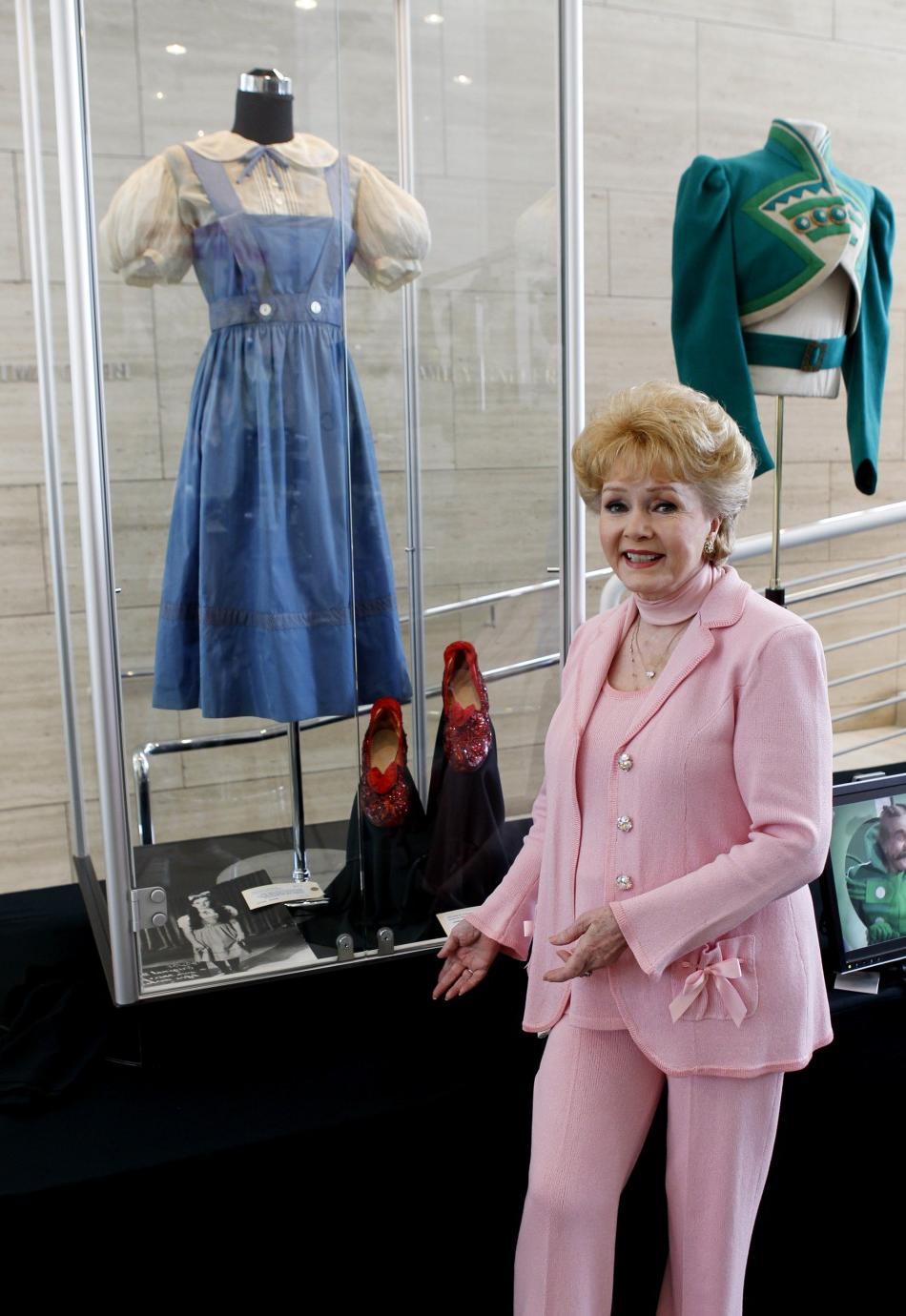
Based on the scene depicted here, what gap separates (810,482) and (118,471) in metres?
3.12

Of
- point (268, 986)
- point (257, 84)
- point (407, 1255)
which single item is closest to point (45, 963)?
point (268, 986)

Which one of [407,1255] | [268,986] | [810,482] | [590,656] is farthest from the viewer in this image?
[810,482]

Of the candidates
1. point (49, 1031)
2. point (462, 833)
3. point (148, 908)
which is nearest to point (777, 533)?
point (462, 833)

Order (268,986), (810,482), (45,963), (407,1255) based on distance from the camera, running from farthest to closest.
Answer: (810,482)
(45,963)
(268,986)
(407,1255)

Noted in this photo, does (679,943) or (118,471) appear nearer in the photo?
(679,943)

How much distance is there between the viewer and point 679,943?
1301 millimetres

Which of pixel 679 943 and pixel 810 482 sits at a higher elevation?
pixel 810 482

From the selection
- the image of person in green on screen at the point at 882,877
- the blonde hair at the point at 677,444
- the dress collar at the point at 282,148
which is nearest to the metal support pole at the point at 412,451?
the dress collar at the point at 282,148

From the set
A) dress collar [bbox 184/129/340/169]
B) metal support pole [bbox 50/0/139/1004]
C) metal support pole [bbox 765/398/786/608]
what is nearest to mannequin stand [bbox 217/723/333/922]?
metal support pole [bbox 50/0/139/1004]

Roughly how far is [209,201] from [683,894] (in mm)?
1057

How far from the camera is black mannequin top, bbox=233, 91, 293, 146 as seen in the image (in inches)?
61.1

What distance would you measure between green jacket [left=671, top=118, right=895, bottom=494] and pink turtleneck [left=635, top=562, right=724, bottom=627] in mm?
876

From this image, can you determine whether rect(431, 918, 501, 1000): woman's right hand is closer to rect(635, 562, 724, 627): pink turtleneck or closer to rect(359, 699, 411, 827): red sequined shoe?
rect(359, 699, 411, 827): red sequined shoe

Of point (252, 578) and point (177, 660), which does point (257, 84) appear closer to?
point (252, 578)
